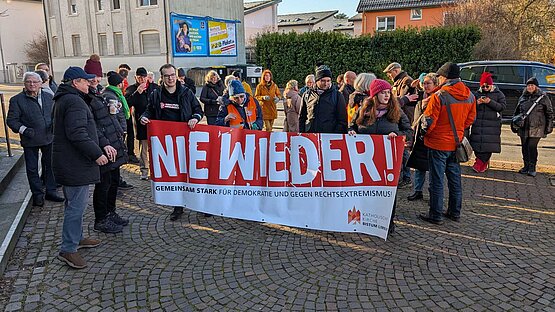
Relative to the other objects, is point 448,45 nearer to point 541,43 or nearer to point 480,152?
point 541,43

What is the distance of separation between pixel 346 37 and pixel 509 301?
71.1 ft

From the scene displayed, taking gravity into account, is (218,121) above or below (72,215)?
above

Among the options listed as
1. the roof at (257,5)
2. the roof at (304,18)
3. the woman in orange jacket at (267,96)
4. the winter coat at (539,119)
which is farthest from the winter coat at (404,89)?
the roof at (304,18)

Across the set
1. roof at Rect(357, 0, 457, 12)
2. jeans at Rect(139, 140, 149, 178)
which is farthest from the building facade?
jeans at Rect(139, 140, 149, 178)

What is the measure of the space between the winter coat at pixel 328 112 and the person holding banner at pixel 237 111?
2.97 feet

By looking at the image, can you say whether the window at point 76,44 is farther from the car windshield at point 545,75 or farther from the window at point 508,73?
the car windshield at point 545,75

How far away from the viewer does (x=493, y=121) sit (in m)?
7.51

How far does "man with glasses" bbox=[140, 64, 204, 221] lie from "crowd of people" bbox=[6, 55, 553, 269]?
14mm

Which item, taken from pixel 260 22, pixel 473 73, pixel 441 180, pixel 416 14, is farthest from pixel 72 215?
pixel 260 22

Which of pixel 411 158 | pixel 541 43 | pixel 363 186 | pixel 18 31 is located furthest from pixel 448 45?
pixel 18 31

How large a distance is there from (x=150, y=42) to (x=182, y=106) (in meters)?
26.8

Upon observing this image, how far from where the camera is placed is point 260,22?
47.8 m

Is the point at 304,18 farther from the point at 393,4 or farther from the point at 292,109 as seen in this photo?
the point at 292,109

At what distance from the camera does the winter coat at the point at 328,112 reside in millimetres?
5723
